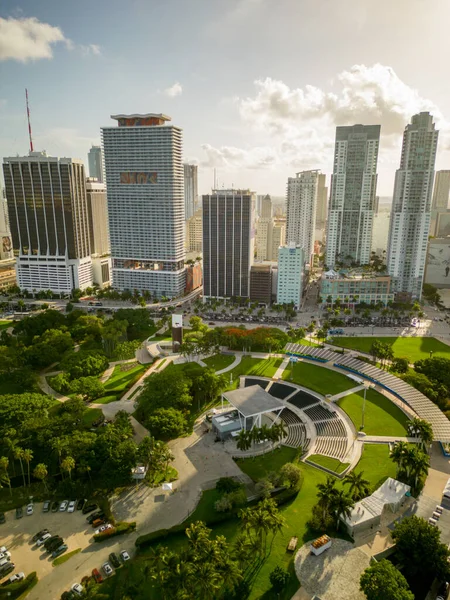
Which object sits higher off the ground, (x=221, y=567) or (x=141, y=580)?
(x=221, y=567)

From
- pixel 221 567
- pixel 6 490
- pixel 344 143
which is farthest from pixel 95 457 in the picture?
pixel 344 143

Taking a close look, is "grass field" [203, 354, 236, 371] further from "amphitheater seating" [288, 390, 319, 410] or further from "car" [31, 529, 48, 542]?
"car" [31, 529, 48, 542]

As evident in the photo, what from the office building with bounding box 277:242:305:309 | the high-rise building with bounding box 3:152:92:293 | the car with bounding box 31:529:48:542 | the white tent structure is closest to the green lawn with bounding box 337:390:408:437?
the white tent structure

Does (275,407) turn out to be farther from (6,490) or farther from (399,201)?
(399,201)

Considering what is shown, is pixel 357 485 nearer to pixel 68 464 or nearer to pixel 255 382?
pixel 68 464

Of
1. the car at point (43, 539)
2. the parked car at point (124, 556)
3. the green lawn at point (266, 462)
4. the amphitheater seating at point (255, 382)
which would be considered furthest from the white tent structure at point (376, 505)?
the amphitheater seating at point (255, 382)

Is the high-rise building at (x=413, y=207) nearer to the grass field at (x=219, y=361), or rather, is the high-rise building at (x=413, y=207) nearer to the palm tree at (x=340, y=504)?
the grass field at (x=219, y=361)
